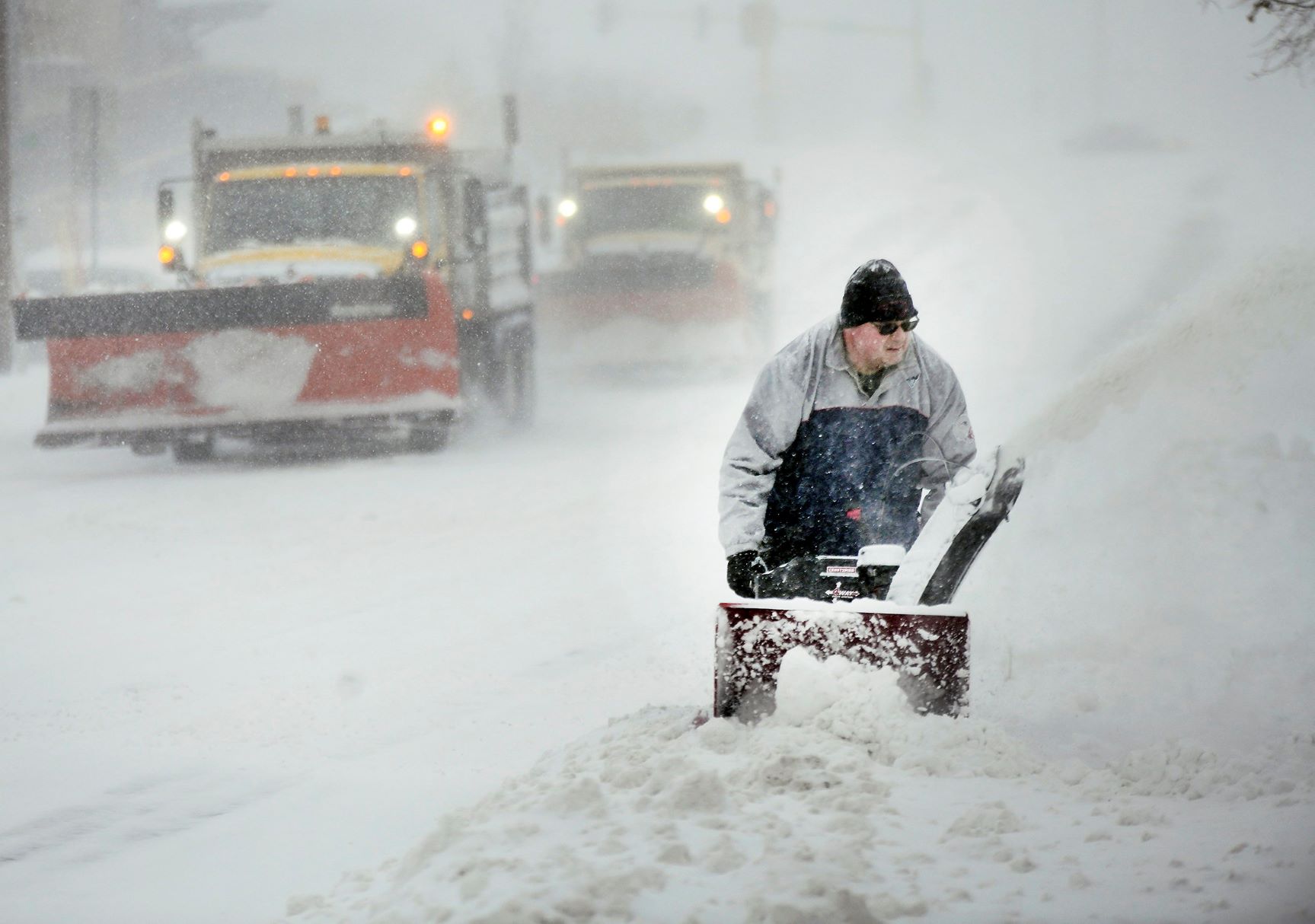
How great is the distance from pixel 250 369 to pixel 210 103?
147ft

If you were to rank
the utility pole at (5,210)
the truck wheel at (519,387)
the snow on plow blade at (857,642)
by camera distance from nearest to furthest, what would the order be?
the snow on plow blade at (857,642) → the truck wheel at (519,387) → the utility pole at (5,210)

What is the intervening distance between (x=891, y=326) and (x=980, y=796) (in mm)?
1176

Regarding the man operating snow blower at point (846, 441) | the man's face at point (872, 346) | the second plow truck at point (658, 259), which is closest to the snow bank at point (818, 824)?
the man operating snow blower at point (846, 441)

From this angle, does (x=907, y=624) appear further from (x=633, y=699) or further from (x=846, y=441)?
(x=633, y=699)

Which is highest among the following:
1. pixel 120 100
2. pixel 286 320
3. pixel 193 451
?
pixel 120 100

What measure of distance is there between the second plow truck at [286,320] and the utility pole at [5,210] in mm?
6436

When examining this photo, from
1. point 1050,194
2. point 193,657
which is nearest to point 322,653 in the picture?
point 193,657

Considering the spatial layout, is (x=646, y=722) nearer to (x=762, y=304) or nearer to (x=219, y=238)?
(x=219, y=238)

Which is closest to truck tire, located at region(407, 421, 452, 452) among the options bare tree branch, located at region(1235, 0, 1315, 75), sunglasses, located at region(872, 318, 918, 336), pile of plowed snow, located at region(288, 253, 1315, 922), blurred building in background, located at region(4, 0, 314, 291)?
bare tree branch, located at region(1235, 0, 1315, 75)

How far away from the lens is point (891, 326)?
3945mm

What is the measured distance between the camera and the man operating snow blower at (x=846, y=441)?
13.0ft

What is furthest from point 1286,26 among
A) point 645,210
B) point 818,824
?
point 645,210

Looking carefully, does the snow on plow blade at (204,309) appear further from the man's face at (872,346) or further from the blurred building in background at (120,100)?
the blurred building in background at (120,100)

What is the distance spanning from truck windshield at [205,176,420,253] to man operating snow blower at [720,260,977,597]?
338 inches
